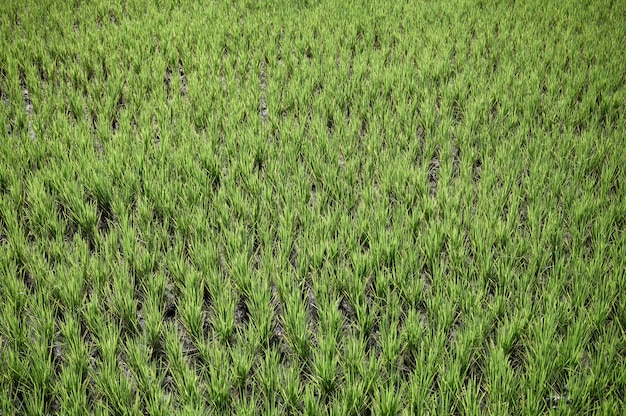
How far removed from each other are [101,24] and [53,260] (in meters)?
2.74

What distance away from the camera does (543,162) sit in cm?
230

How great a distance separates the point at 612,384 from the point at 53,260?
1841 millimetres

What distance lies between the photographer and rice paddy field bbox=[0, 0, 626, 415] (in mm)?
1397

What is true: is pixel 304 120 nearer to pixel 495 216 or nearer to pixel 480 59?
pixel 495 216

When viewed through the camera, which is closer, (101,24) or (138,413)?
(138,413)

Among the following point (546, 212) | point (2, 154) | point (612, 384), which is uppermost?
point (2, 154)

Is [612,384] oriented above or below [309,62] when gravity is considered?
below

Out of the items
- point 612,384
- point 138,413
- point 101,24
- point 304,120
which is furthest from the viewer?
point 101,24

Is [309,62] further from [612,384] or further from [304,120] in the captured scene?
[612,384]

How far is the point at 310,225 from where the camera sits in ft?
6.48

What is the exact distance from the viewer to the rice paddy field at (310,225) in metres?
1.40

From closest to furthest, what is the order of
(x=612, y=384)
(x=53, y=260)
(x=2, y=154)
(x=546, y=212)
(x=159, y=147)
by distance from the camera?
(x=612, y=384), (x=53, y=260), (x=546, y=212), (x=2, y=154), (x=159, y=147)

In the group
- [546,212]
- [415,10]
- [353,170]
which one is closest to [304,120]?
[353,170]

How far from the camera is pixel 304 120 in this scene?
2.66 m
